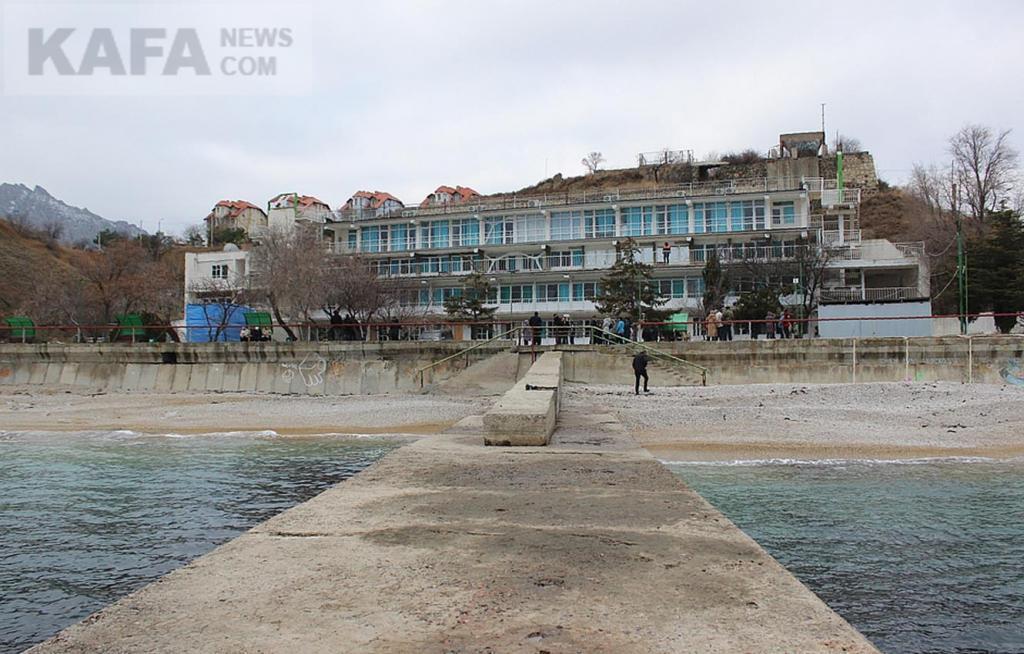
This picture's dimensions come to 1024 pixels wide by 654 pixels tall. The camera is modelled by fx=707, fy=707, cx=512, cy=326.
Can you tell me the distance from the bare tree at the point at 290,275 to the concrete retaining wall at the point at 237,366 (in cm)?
859

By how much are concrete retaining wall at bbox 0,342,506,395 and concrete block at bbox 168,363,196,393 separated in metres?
0.05

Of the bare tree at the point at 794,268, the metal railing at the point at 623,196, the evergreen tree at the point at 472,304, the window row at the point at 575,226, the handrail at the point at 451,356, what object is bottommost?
the handrail at the point at 451,356

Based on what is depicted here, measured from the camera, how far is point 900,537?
8.67 meters

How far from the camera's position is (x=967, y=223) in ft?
204

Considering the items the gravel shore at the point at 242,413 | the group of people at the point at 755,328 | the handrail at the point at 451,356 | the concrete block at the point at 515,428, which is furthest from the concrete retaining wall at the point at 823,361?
the concrete block at the point at 515,428

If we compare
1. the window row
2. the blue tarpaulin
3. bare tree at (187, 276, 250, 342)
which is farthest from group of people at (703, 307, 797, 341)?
the blue tarpaulin

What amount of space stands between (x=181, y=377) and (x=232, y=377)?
3056 millimetres

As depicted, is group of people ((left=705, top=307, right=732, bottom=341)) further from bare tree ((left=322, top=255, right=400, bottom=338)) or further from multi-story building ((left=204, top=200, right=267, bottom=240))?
multi-story building ((left=204, top=200, right=267, bottom=240))

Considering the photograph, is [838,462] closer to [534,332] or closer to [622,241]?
[534,332]

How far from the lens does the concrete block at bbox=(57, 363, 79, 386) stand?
36969 mm

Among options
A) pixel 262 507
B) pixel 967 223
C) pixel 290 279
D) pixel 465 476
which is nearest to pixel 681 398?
pixel 262 507

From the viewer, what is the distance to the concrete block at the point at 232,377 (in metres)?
35.0

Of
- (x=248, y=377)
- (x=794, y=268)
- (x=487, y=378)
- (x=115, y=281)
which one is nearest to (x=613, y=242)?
(x=794, y=268)

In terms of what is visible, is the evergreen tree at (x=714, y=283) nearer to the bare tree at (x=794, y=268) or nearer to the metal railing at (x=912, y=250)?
the bare tree at (x=794, y=268)
